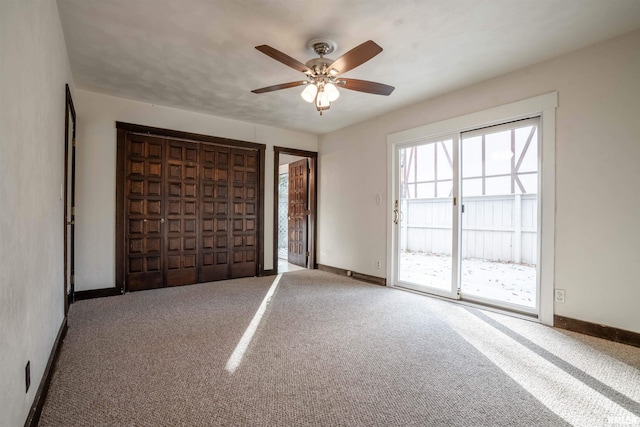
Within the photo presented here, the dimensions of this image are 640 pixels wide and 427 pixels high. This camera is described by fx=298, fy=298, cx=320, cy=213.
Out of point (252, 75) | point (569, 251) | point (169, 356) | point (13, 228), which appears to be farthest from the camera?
point (252, 75)

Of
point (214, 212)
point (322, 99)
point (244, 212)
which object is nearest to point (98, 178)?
point (214, 212)

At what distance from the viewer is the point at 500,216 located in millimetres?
5250

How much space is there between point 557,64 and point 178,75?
150 inches

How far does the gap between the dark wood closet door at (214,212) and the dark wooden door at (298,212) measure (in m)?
1.60

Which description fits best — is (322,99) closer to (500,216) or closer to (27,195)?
(27,195)

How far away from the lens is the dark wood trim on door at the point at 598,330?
2.38m

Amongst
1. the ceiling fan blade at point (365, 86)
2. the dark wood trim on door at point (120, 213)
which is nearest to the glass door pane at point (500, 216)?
the ceiling fan blade at point (365, 86)

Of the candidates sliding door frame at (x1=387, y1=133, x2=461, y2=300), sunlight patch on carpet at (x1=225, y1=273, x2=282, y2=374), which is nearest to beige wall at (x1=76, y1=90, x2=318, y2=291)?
sunlight patch on carpet at (x1=225, y1=273, x2=282, y2=374)

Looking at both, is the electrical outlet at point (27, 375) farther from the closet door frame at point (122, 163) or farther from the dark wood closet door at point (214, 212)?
the dark wood closet door at point (214, 212)

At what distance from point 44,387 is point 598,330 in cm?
401

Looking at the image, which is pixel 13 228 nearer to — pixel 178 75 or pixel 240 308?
pixel 240 308

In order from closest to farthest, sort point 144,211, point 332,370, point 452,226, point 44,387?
point 44,387
point 332,370
point 452,226
point 144,211

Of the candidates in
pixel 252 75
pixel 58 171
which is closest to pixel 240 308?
pixel 58 171

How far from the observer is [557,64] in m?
2.81
